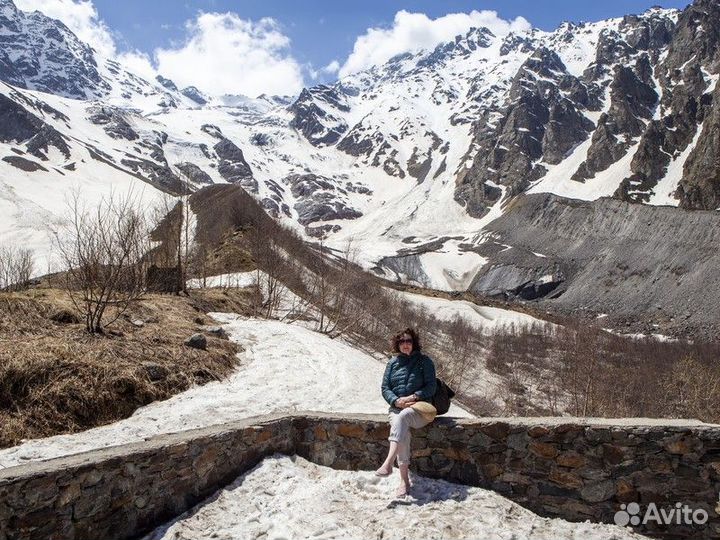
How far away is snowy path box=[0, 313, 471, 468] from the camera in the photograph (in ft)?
21.8

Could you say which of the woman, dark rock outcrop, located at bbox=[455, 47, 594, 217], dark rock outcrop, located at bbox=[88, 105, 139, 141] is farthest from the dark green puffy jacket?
dark rock outcrop, located at bbox=[88, 105, 139, 141]

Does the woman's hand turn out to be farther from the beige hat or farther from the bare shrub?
the bare shrub

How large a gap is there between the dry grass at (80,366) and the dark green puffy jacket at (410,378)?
171 inches

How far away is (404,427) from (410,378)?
0.53 metres

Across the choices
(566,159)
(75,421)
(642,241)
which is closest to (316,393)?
(75,421)

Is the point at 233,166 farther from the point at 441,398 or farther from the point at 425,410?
the point at 425,410

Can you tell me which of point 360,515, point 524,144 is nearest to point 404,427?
point 360,515

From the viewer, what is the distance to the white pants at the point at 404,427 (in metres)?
4.98

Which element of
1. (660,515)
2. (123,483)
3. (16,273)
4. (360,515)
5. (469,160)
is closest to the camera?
(660,515)

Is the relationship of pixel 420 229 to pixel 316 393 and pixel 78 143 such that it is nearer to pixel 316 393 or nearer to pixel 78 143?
pixel 78 143

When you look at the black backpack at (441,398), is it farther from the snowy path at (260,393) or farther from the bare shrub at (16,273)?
the bare shrub at (16,273)

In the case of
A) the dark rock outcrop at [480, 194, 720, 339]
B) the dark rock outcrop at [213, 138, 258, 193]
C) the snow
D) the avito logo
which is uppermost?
the dark rock outcrop at [213, 138, 258, 193]

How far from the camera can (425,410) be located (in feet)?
16.7

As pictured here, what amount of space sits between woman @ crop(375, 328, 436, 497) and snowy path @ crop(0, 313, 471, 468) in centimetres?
344
